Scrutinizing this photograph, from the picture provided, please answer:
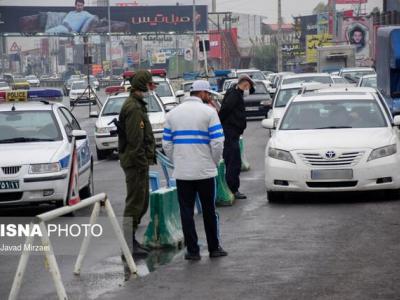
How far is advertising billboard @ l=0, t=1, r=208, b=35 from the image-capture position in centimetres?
10106

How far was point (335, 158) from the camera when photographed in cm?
1486

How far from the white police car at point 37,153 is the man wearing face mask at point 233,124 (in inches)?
80.1

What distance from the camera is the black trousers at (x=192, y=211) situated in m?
11.0

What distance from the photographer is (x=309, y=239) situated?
1195 cm

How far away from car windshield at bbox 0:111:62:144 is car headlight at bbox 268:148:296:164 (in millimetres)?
2926

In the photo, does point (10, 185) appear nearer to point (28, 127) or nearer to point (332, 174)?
point (28, 127)

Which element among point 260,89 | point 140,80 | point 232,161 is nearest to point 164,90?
point 260,89

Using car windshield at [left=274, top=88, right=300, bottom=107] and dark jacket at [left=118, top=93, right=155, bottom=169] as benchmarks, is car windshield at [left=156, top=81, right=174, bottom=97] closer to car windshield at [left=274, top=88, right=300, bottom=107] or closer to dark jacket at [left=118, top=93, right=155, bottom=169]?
car windshield at [left=274, top=88, right=300, bottom=107]

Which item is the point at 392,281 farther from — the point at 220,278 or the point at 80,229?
the point at 80,229

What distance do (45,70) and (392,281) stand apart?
19012cm

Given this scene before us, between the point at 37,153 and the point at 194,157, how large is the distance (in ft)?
14.7

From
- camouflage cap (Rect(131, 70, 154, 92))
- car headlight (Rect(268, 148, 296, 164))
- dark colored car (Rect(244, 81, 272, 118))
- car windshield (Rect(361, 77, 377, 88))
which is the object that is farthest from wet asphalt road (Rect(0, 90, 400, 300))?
dark colored car (Rect(244, 81, 272, 118))

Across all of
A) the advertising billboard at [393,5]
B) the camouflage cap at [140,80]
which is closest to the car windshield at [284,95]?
the camouflage cap at [140,80]

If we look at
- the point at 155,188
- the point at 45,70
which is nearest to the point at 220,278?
the point at 155,188
